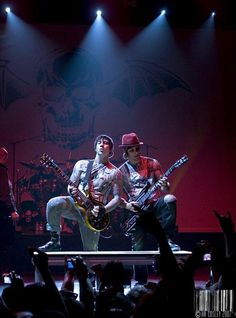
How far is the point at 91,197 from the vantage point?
28.6 feet

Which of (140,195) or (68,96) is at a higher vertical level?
(68,96)

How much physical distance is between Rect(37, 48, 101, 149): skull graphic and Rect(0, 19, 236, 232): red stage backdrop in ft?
0.06

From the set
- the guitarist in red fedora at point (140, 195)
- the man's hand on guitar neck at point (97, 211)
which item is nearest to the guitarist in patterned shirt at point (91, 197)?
the man's hand on guitar neck at point (97, 211)

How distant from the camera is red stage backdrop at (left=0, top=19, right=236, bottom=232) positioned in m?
11.7

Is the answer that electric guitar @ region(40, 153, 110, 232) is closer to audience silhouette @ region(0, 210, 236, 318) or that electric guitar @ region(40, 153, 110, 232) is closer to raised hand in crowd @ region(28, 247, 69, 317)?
audience silhouette @ region(0, 210, 236, 318)

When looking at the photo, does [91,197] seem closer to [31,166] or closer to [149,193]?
[149,193]

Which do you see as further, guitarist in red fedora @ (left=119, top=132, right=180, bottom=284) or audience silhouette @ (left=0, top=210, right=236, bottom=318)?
guitarist in red fedora @ (left=119, top=132, right=180, bottom=284)

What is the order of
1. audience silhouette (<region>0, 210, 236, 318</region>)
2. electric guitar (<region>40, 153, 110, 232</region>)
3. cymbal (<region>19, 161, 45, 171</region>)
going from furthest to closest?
cymbal (<region>19, 161, 45, 171</region>), electric guitar (<region>40, 153, 110, 232</region>), audience silhouette (<region>0, 210, 236, 318</region>)

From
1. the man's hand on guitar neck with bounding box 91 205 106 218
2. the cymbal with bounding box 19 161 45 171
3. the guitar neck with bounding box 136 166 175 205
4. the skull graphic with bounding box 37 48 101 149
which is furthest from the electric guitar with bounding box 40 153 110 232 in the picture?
the skull graphic with bounding box 37 48 101 149

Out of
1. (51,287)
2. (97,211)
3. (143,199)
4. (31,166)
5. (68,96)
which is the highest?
(68,96)

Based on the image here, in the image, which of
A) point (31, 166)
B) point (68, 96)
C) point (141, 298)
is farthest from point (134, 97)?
point (141, 298)

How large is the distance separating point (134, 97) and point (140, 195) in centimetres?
362

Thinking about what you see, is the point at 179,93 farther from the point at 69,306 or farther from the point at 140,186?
the point at 69,306

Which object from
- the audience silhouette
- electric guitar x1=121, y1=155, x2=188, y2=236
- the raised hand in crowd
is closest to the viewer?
the audience silhouette
